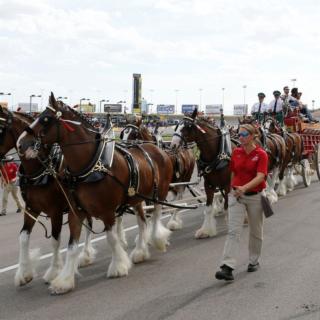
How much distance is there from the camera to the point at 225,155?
916cm

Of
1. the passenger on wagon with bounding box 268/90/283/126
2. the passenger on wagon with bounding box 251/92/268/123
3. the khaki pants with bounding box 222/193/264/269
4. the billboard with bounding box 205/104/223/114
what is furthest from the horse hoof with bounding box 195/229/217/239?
the billboard with bounding box 205/104/223/114

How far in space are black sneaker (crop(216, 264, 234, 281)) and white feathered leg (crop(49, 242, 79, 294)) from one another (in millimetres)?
1695

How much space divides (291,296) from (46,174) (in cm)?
316

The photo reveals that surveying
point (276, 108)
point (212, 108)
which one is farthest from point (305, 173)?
point (212, 108)

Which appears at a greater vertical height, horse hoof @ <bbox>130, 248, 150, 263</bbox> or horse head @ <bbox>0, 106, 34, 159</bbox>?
horse head @ <bbox>0, 106, 34, 159</bbox>

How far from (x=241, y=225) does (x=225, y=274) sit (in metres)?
0.62

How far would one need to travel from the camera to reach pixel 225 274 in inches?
233

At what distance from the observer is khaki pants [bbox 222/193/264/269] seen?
6.00 meters

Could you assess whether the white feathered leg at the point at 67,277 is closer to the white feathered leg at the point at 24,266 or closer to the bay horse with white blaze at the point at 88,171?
the bay horse with white blaze at the point at 88,171

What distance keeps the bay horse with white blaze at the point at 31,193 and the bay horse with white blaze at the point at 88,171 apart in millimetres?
330

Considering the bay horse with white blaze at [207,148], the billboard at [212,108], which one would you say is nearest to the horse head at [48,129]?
the bay horse with white blaze at [207,148]

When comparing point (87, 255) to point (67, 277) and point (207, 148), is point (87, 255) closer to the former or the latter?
point (67, 277)

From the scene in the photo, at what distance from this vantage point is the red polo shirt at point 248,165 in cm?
602

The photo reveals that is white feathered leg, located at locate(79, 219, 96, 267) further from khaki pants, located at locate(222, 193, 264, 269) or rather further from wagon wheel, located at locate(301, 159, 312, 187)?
wagon wheel, located at locate(301, 159, 312, 187)
